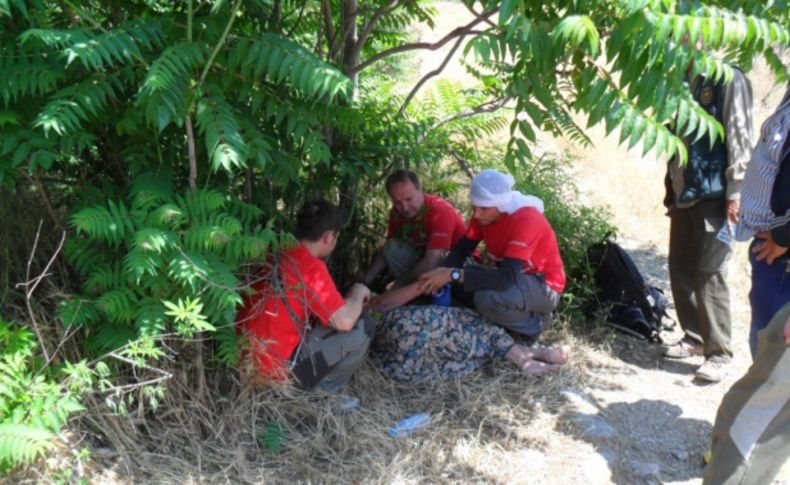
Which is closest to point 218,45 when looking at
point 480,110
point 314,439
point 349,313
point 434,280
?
point 349,313

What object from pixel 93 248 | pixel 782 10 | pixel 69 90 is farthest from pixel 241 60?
pixel 782 10

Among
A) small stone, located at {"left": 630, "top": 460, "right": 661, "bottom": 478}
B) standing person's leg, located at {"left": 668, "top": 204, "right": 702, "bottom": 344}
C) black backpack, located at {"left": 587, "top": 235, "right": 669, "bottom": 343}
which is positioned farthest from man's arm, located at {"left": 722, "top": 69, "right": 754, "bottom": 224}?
small stone, located at {"left": 630, "top": 460, "right": 661, "bottom": 478}

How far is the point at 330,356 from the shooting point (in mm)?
3639

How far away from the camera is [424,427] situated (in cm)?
362

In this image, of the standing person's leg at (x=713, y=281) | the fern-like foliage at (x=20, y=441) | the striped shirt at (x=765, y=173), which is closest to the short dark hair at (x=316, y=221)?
the fern-like foliage at (x=20, y=441)

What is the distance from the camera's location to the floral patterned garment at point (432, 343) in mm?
4059

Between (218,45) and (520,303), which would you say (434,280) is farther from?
(218,45)

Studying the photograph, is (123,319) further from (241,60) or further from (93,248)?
(241,60)

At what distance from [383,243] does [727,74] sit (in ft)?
8.76

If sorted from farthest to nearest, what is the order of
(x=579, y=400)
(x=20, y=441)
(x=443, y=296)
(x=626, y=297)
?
(x=626, y=297) → (x=443, y=296) → (x=579, y=400) → (x=20, y=441)

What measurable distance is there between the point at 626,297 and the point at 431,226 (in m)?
1.43

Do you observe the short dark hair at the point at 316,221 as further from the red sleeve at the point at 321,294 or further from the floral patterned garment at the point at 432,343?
the floral patterned garment at the point at 432,343

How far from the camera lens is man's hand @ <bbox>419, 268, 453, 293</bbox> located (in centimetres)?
427

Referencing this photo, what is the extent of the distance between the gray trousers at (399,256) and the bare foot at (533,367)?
3.29 feet
